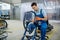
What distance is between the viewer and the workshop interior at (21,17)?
3604mm

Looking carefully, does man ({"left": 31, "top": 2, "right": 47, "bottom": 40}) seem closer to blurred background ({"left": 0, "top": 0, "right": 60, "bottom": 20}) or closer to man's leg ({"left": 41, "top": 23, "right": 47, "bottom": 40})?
man's leg ({"left": 41, "top": 23, "right": 47, "bottom": 40})

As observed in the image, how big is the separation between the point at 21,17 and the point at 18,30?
37cm

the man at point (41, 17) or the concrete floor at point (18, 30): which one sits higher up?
the man at point (41, 17)

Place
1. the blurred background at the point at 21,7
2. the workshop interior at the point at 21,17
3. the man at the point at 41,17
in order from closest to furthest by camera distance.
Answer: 1. the man at the point at 41,17
2. the workshop interior at the point at 21,17
3. the blurred background at the point at 21,7

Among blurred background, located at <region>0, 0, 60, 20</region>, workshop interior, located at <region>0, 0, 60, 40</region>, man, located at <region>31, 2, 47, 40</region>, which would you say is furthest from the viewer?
blurred background, located at <region>0, 0, 60, 20</region>

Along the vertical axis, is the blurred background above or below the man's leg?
above

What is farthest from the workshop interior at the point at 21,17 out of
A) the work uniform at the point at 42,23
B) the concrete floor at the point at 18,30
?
the work uniform at the point at 42,23

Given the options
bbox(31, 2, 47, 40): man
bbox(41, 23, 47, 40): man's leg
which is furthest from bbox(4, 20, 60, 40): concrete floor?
bbox(31, 2, 47, 40): man

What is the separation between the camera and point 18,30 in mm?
3848

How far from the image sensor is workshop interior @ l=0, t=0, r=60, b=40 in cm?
360

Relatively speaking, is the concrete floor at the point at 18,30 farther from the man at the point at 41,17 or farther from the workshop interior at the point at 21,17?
the man at the point at 41,17


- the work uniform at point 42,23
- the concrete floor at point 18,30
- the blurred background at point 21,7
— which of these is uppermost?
the blurred background at point 21,7

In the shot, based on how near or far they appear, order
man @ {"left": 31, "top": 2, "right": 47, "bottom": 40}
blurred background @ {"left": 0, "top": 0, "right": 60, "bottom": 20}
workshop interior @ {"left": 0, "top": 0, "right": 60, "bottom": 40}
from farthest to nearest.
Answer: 1. blurred background @ {"left": 0, "top": 0, "right": 60, "bottom": 20}
2. workshop interior @ {"left": 0, "top": 0, "right": 60, "bottom": 40}
3. man @ {"left": 31, "top": 2, "right": 47, "bottom": 40}

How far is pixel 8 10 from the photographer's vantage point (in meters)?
3.74
